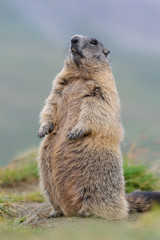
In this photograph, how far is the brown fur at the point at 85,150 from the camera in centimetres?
577

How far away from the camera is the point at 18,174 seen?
35.9ft

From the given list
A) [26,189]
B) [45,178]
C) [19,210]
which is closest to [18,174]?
[26,189]

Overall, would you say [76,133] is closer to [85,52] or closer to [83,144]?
[83,144]

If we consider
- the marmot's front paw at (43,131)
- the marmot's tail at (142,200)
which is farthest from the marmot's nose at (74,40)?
the marmot's tail at (142,200)

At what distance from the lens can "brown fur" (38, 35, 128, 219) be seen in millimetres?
5773

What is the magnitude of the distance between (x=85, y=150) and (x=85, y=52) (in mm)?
1580

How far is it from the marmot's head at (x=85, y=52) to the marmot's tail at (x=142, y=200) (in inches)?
82.5

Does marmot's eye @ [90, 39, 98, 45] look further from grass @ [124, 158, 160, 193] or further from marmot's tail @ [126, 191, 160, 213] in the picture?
grass @ [124, 158, 160, 193]

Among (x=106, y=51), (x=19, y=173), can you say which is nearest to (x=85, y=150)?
(x=106, y=51)

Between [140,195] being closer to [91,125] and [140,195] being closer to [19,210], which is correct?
[91,125]

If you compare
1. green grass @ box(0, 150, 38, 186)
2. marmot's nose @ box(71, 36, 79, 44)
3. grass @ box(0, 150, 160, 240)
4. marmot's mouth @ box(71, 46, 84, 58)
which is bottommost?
grass @ box(0, 150, 160, 240)

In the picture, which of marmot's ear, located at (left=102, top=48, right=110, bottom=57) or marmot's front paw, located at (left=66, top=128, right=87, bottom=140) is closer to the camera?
marmot's front paw, located at (left=66, top=128, right=87, bottom=140)

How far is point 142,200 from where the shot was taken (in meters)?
6.36

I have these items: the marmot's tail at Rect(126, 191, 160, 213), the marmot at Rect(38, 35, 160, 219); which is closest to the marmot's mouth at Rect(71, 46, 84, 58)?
the marmot at Rect(38, 35, 160, 219)
